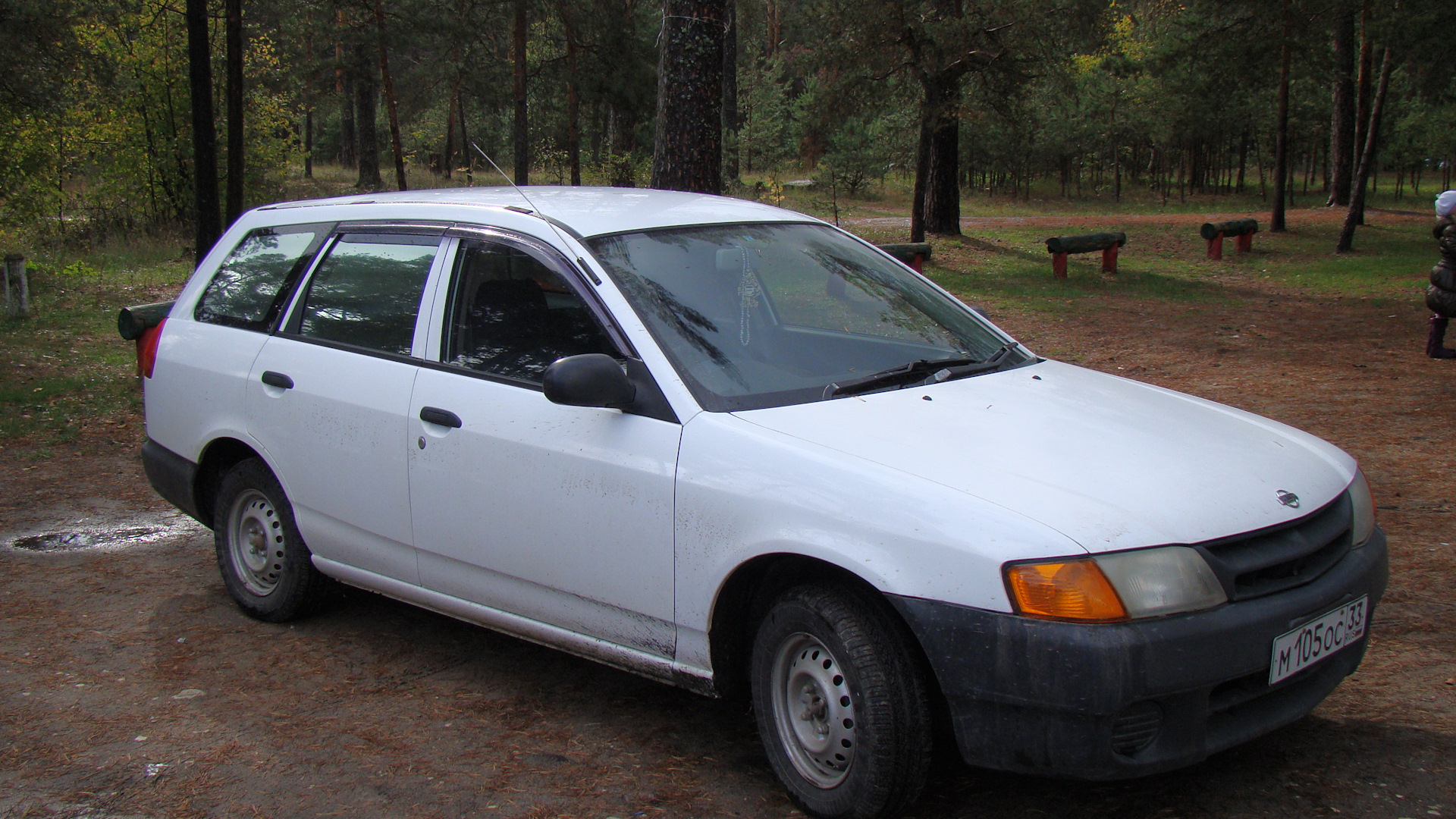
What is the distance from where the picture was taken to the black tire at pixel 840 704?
2.98 meters

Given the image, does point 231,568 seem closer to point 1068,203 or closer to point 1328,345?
point 1328,345

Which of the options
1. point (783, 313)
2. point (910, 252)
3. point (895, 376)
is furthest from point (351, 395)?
point (910, 252)

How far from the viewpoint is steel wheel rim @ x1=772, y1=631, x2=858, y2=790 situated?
3.13 m

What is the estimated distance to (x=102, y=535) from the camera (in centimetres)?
653

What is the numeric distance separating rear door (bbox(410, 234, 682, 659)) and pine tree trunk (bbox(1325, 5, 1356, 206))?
26.6 meters

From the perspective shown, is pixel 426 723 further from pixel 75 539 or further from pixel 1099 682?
pixel 75 539

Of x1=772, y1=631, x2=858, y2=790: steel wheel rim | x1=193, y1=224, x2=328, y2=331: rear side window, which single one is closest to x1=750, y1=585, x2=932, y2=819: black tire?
x1=772, y1=631, x2=858, y2=790: steel wheel rim

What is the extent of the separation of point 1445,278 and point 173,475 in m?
10.3

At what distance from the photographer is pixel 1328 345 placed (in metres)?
11.8

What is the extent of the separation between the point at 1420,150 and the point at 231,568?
5072cm

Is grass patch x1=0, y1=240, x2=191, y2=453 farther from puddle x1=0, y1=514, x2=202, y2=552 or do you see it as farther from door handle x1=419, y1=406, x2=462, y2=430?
door handle x1=419, y1=406, x2=462, y2=430

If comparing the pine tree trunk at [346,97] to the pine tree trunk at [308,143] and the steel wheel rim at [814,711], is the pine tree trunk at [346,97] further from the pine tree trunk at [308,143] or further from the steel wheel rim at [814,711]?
the steel wheel rim at [814,711]

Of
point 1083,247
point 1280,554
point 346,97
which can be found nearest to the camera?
point 1280,554

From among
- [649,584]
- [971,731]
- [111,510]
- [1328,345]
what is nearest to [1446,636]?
[971,731]
